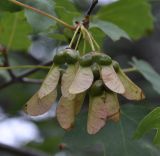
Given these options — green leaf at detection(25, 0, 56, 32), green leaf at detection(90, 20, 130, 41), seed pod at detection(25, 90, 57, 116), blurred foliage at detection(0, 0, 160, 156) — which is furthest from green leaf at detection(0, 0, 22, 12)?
seed pod at detection(25, 90, 57, 116)

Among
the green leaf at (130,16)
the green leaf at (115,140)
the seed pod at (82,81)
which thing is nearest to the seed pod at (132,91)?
the seed pod at (82,81)

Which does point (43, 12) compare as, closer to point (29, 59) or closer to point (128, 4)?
point (128, 4)

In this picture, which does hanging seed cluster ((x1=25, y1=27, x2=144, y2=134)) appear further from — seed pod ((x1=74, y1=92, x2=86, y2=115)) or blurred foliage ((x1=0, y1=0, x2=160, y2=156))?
blurred foliage ((x1=0, y1=0, x2=160, y2=156))

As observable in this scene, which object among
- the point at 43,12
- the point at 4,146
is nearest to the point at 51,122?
the point at 4,146

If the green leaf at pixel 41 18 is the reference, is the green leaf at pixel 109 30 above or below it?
below

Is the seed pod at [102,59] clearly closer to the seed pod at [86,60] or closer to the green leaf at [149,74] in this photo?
the seed pod at [86,60]
